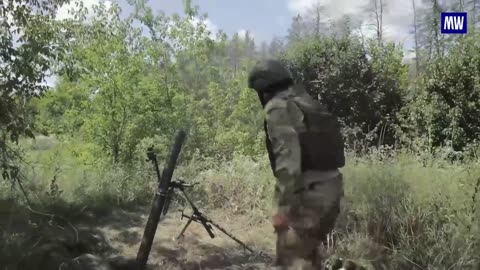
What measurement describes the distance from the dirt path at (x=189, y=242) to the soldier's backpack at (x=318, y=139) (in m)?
3.09

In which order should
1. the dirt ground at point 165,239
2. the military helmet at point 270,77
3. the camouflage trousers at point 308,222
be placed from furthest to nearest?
the dirt ground at point 165,239
the military helmet at point 270,77
the camouflage trousers at point 308,222

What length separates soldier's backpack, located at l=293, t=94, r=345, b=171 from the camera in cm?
325

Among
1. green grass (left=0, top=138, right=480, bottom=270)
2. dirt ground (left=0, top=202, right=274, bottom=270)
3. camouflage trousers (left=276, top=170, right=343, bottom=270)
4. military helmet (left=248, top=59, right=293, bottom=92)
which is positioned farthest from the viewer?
dirt ground (left=0, top=202, right=274, bottom=270)

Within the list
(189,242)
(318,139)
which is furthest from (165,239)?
(318,139)

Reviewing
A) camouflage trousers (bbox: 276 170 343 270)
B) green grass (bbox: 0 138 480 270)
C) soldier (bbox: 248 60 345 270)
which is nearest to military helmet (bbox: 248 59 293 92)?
soldier (bbox: 248 60 345 270)

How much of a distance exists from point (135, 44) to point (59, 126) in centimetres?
226

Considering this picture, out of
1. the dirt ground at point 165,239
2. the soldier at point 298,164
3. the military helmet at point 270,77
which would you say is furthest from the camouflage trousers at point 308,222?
the dirt ground at point 165,239

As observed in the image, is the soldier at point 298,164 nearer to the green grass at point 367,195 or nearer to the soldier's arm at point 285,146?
the soldier's arm at point 285,146

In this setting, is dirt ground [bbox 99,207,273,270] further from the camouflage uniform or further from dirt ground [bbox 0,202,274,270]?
the camouflage uniform

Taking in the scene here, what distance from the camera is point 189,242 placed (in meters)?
6.70

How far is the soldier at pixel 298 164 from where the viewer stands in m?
3.11

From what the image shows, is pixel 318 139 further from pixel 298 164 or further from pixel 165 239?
pixel 165 239

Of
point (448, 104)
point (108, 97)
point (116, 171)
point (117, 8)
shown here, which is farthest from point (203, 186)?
point (448, 104)

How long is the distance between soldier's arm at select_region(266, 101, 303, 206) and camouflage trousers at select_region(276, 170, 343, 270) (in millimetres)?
131
